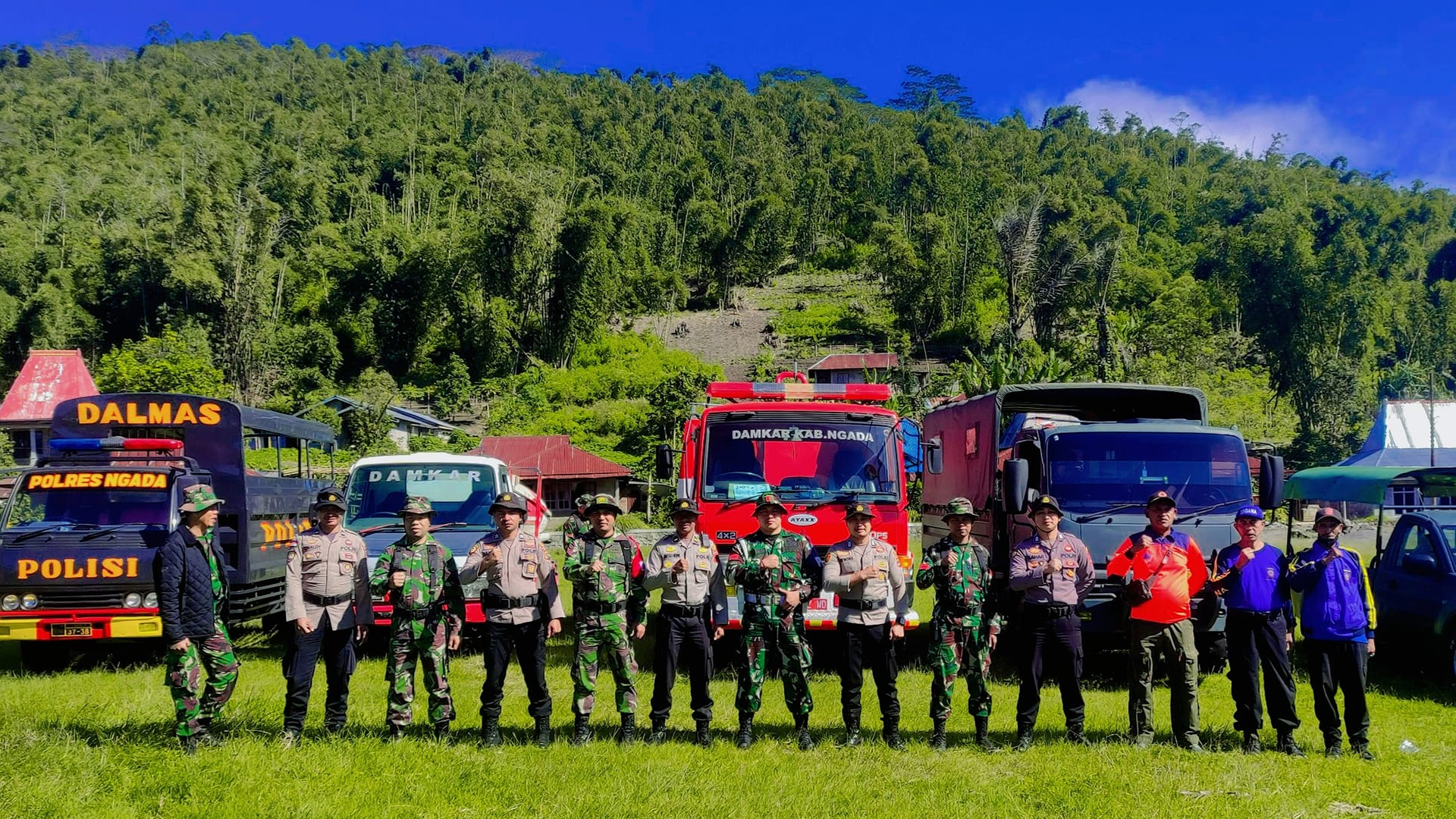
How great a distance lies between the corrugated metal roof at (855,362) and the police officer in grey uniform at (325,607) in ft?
213

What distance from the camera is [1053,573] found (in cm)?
717

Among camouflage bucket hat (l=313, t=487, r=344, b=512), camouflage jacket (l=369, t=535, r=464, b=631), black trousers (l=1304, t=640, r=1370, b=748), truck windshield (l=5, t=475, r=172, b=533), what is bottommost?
black trousers (l=1304, t=640, r=1370, b=748)

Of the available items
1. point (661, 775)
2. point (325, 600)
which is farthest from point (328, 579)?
point (661, 775)

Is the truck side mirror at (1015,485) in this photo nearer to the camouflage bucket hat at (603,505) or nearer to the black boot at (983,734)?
the black boot at (983,734)

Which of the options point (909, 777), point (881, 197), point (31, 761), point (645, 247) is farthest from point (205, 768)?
point (881, 197)

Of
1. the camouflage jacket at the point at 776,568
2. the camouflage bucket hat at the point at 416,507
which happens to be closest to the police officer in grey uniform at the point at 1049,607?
the camouflage jacket at the point at 776,568

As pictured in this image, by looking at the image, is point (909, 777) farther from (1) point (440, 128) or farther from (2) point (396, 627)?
(1) point (440, 128)

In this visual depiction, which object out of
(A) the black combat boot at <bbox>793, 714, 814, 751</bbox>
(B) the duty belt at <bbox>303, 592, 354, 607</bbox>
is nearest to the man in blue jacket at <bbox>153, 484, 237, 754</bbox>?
(B) the duty belt at <bbox>303, 592, 354, 607</bbox>

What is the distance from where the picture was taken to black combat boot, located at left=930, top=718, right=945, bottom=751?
725cm

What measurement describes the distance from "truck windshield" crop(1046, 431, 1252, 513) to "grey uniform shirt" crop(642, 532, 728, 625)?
3851mm

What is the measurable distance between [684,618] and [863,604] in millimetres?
1272

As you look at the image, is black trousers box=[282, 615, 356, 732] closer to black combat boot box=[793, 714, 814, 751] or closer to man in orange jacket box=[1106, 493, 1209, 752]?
black combat boot box=[793, 714, 814, 751]

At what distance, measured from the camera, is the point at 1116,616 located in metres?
8.98

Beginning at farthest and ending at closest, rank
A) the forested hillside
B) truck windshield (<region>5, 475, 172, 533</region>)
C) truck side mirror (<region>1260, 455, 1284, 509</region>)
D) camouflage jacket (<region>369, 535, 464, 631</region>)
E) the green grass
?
the forested hillside → truck windshield (<region>5, 475, 172, 533</region>) → truck side mirror (<region>1260, 455, 1284, 509</region>) → camouflage jacket (<region>369, 535, 464, 631</region>) → the green grass
